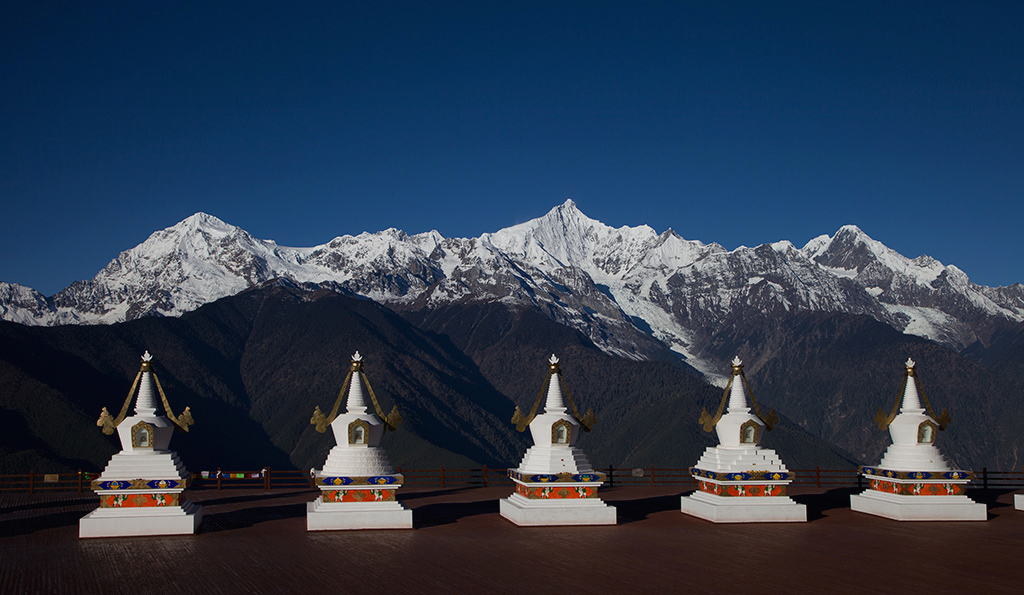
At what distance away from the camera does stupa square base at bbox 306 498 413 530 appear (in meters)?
26.3

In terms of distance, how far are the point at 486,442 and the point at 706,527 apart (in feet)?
465

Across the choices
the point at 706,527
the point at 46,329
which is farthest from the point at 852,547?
the point at 46,329

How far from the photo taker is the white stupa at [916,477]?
1133 inches

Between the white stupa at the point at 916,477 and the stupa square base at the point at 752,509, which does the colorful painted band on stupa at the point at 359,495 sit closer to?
the stupa square base at the point at 752,509

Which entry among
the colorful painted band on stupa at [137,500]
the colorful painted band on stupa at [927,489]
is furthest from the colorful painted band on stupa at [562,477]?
the colorful painted band on stupa at [137,500]

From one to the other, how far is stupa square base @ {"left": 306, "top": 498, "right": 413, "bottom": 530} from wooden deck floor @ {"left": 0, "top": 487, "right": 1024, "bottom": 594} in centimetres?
52

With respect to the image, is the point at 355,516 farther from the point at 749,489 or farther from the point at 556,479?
the point at 749,489

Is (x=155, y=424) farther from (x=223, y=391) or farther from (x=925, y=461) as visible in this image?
(x=223, y=391)

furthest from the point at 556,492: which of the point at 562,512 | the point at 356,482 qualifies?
the point at 356,482

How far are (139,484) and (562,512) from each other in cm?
1216

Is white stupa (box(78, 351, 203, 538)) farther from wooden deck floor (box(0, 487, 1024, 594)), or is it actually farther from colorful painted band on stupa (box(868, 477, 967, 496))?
A: colorful painted band on stupa (box(868, 477, 967, 496))

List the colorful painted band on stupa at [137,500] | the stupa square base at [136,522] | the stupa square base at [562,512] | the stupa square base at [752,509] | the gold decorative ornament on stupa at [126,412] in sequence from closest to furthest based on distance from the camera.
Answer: the stupa square base at [136,522] < the colorful painted band on stupa at [137,500] < the gold decorative ornament on stupa at [126,412] < the stupa square base at [562,512] < the stupa square base at [752,509]

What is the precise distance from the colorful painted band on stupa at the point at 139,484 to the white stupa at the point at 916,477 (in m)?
21.7

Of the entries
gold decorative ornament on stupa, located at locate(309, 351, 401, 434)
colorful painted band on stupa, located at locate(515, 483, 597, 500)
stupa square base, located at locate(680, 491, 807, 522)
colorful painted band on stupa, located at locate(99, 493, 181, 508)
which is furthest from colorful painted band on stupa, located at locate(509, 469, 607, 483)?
colorful painted band on stupa, located at locate(99, 493, 181, 508)
